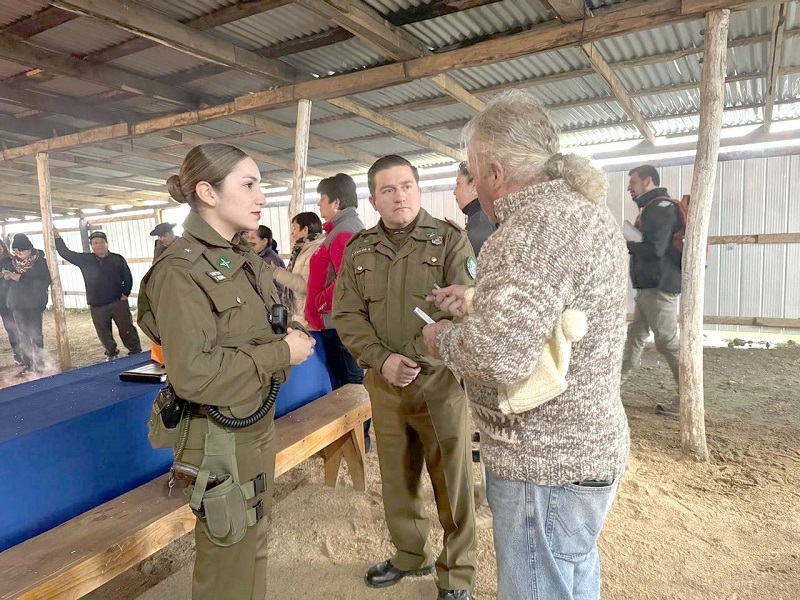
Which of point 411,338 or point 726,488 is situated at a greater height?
point 411,338

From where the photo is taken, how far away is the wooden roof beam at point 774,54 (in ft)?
14.1

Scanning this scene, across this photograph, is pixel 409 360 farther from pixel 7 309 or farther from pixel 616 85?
pixel 7 309

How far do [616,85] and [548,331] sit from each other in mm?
5640

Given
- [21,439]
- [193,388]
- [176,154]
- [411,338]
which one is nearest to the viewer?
[193,388]

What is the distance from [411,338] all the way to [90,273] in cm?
627

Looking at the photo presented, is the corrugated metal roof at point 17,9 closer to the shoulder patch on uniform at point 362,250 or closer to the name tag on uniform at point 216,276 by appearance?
the shoulder patch on uniform at point 362,250

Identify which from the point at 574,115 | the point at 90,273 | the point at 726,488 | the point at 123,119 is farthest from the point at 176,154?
the point at 726,488

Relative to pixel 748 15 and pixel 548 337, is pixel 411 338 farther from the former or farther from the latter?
pixel 748 15

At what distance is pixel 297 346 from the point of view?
65.7 inches

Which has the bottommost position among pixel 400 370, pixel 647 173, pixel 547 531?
pixel 547 531

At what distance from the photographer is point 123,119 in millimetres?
6855

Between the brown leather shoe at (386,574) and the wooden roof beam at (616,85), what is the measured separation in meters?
4.29

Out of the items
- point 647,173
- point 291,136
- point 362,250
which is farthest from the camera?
point 291,136

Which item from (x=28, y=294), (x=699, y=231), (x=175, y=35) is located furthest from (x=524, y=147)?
(x=28, y=294)
